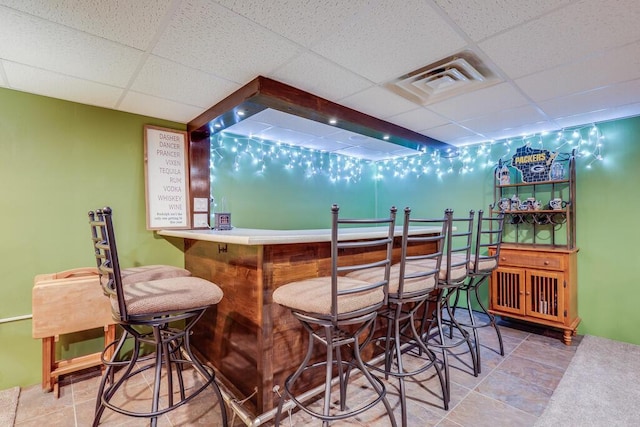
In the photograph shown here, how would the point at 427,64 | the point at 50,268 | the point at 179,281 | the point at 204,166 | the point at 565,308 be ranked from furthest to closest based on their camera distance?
the point at 204,166, the point at 565,308, the point at 50,268, the point at 427,64, the point at 179,281

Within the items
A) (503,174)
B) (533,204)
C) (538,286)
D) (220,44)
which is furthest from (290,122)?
(538,286)

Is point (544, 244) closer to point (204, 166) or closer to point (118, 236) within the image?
point (204, 166)

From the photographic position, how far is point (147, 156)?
2.84 m

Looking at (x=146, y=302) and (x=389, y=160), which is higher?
(x=389, y=160)

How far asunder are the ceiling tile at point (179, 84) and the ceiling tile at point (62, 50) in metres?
0.10

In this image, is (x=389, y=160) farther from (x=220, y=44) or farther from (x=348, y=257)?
(x=220, y=44)

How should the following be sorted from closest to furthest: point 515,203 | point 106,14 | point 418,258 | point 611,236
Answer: point 106,14, point 418,258, point 611,236, point 515,203

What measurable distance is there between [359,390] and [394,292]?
0.90m

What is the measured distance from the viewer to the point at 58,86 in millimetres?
2248

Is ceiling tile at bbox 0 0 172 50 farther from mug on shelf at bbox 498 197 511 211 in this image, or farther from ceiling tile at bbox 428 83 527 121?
mug on shelf at bbox 498 197 511 211

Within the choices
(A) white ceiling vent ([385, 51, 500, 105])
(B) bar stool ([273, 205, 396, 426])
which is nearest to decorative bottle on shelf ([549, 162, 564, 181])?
(A) white ceiling vent ([385, 51, 500, 105])

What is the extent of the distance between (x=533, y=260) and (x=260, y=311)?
2.90m

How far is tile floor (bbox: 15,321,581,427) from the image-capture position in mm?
1850

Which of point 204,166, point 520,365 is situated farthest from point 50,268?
point 520,365
